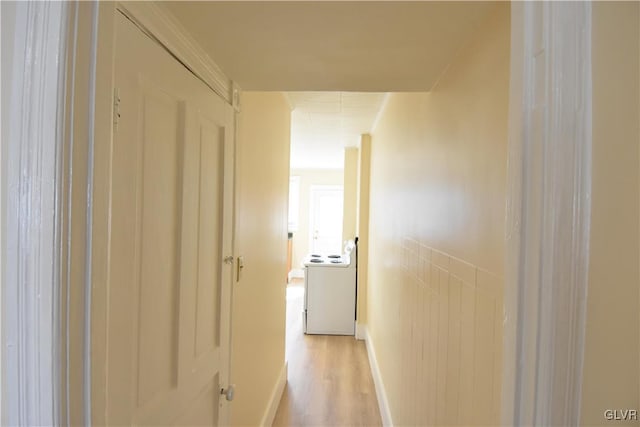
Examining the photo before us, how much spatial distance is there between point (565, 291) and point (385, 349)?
8.30 ft

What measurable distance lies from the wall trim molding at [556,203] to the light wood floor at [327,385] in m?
2.45

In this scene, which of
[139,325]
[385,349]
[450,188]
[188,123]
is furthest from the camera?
[385,349]

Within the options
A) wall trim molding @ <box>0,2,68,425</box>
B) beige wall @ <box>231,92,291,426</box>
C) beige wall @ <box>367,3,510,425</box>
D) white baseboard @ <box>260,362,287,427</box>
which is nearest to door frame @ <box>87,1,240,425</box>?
wall trim molding @ <box>0,2,68,425</box>

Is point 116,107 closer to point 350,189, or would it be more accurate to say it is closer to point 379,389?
point 379,389

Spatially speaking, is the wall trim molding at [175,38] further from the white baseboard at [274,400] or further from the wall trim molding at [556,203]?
the white baseboard at [274,400]

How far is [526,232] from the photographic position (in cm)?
58

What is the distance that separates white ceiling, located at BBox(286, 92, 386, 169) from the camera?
3018mm

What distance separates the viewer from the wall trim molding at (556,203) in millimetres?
539

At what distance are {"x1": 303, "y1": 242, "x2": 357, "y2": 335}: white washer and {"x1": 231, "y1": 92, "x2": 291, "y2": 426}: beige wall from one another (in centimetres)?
149

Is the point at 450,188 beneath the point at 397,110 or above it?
beneath

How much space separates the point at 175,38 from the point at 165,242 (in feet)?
1.73

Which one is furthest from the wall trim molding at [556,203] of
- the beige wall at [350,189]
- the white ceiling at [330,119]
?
the beige wall at [350,189]

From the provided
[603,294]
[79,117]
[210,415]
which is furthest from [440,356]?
[79,117]

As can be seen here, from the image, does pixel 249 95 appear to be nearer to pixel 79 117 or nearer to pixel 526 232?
pixel 79 117
